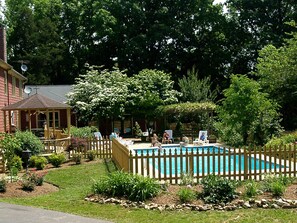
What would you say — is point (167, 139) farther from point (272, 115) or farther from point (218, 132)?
point (272, 115)

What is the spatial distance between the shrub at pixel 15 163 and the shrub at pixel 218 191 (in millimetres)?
8496

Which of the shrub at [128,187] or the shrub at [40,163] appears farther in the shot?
the shrub at [40,163]

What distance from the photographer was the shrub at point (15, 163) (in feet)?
48.4

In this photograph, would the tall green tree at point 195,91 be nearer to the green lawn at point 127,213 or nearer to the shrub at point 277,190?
the green lawn at point 127,213

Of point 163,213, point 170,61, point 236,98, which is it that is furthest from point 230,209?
point 170,61

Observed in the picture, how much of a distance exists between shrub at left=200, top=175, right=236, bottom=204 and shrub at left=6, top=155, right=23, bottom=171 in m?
8.50

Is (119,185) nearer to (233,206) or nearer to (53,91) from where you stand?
(233,206)

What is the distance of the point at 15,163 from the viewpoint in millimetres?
14859

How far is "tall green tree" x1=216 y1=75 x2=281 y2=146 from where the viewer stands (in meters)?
22.6

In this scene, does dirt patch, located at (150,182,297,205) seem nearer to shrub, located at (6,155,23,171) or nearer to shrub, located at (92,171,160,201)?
shrub, located at (92,171,160,201)

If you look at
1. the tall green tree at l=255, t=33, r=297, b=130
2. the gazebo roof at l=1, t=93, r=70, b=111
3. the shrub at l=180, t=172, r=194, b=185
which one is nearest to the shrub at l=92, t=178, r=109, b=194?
the shrub at l=180, t=172, r=194, b=185

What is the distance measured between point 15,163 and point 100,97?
18.2m

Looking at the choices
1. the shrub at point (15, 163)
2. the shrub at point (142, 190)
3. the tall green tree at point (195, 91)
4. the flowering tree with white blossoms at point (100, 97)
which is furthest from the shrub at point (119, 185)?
the tall green tree at point (195, 91)

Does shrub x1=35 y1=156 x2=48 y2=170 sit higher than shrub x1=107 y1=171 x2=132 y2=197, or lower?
lower
